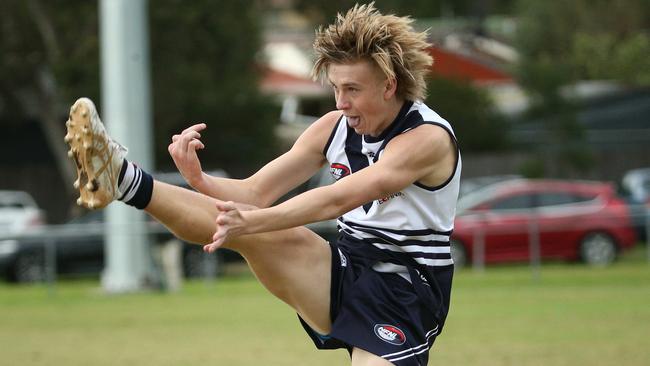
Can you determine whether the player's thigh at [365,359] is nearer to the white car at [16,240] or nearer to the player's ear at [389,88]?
the player's ear at [389,88]

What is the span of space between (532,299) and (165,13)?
1508cm

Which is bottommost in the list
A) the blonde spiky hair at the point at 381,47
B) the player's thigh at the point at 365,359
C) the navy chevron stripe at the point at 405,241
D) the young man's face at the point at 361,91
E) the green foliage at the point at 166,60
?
the green foliage at the point at 166,60

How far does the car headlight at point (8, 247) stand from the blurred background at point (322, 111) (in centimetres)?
5

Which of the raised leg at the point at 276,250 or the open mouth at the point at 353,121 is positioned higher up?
the open mouth at the point at 353,121

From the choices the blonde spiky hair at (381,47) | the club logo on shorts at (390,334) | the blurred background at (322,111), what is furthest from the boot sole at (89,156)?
the blurred background at (322,111)

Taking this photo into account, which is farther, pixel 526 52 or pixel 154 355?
pixel 526 52

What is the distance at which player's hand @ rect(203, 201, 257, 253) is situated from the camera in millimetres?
5395

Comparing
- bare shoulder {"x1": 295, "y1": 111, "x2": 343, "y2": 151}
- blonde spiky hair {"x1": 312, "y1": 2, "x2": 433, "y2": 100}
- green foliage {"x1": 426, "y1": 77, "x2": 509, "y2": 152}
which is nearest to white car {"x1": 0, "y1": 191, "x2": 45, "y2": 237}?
green foliage {"x1": 426, "y1": 77, "x2": 509, "y2": 152}

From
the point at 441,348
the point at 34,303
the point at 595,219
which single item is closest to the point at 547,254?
the point at 595,219

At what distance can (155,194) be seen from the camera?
19.3 feet

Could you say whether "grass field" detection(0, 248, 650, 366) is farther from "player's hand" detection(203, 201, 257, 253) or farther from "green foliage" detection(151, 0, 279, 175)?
"green foliage" detection(151, 0, 279, 175)

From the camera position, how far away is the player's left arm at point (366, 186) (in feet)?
18.0

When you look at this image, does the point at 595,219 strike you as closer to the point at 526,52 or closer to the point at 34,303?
the point at 34,303

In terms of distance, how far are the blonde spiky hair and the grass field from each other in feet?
17.7
